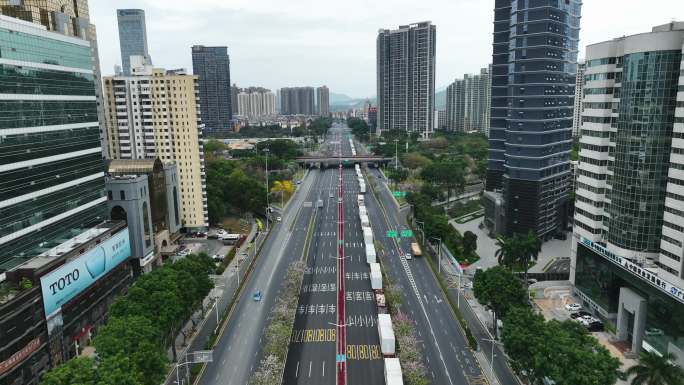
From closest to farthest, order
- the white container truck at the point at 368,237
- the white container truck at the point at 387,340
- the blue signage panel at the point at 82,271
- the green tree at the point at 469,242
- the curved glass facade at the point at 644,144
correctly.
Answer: the blue signage panel at the point at 82,271, the white container truck at the point at 387,340, the curved glass facade at the point at 644,144, the green tree at the point at 469,242, the white container truck at the point at 368,237

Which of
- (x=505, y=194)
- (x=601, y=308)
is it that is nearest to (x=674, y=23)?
(x=601, y=308)

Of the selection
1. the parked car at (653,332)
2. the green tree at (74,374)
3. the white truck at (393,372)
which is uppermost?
the green tree at (74,374)

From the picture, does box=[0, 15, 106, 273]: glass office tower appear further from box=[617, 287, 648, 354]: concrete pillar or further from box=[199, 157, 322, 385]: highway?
box=[617, 287, 648, 354]: concrete pillar

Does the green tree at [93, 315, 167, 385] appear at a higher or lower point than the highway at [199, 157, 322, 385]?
higher

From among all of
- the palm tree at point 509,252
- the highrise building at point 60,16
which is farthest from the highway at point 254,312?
the highrise building at point 60,16

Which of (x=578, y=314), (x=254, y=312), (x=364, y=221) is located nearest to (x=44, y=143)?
(x=254, y=312)

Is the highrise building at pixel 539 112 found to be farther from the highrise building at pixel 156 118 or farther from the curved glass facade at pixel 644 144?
the highrise building at pixel 156 118

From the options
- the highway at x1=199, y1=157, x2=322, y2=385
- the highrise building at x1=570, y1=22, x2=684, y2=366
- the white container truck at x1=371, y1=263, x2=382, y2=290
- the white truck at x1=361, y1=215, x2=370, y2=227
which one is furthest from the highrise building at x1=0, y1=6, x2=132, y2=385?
the highrise building at x1=570, y1=22, x2=684, y2=366
